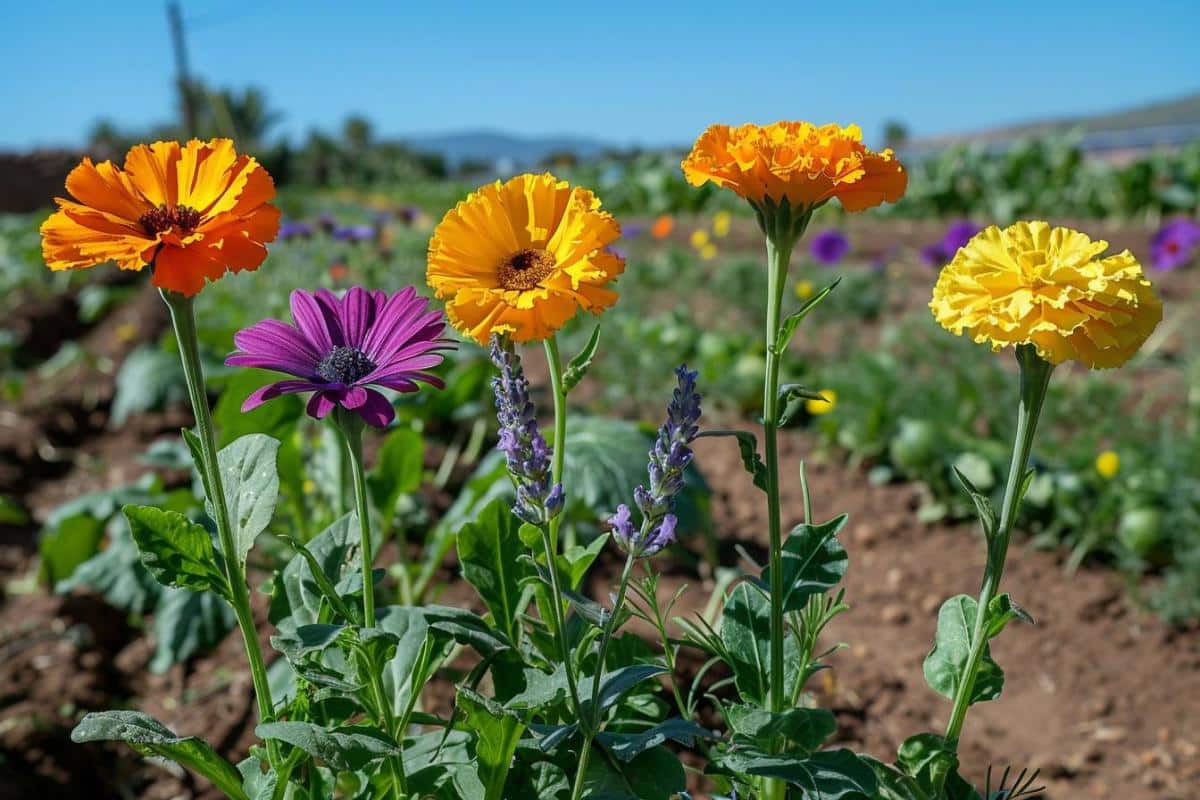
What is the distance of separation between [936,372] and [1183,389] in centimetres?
108

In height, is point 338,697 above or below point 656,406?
above

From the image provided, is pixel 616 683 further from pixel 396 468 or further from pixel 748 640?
pixel 396 468

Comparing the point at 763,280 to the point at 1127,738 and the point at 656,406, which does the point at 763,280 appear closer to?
the point at 656,406

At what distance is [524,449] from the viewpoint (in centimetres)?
103

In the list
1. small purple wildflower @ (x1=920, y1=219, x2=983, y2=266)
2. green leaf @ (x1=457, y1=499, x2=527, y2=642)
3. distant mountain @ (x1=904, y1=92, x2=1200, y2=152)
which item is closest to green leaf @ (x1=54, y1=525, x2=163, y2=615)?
green leaf @ (x1=457, y1=499, x2=527, y2=642)

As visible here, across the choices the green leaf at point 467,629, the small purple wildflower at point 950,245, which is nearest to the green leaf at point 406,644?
the green leaf at point 467,629

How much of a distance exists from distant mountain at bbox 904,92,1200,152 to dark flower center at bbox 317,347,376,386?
40.6 feet

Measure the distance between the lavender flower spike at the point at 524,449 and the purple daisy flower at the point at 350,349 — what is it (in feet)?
0.30

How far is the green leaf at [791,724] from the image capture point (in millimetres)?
1102

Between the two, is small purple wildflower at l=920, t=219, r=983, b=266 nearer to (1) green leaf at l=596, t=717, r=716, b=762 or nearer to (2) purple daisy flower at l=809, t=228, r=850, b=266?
(2) purple daisy flower at l=809, t=228, r=850, b=266

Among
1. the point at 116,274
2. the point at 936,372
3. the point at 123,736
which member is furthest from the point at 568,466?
the point at 116,274

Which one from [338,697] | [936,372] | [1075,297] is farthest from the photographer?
[936,372]

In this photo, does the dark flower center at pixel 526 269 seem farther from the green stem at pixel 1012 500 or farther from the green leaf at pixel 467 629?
the green stem at pixel 1012 500

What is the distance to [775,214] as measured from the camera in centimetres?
110
